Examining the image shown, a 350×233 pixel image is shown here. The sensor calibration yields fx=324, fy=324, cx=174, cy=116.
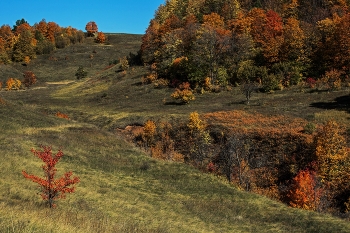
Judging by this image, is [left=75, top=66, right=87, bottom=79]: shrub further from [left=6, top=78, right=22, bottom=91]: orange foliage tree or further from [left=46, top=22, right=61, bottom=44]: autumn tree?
[left=46, top=22, right=61, bottom=44]: autumn tree

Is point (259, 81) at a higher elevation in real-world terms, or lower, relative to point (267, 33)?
lower

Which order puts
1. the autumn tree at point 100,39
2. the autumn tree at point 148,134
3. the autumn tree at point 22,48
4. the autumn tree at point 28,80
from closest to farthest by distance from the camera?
the autumn tree at point 148,134, the autumn tree at point 28,80, the autumn tree at point 22,48, the autumn tree at point 100,39

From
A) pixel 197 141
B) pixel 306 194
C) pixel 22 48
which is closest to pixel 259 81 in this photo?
pixel 197 141

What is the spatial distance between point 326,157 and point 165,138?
22.6 meters

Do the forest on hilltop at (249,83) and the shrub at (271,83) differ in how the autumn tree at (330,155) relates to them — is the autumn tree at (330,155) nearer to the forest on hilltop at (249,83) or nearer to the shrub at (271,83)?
the forest on hilltop at (249,83)

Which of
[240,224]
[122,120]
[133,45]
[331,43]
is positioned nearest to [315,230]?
[240,224]

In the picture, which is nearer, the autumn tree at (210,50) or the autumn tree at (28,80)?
the autumn tree at (210,50)

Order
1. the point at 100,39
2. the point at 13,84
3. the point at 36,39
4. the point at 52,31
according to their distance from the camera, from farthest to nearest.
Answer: the point at 100,39 < the point at 52,31 < the point at 36,39 < the point at 13,84

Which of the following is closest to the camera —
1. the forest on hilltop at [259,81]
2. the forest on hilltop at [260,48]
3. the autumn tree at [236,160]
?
the forest on hilltop at [259,81]

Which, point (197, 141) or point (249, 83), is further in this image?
point (249, 83)

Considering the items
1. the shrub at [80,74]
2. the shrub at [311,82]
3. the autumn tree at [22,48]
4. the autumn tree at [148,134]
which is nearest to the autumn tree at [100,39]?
the autumn tree at [22,48]

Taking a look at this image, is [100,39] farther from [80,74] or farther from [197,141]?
[197,141]

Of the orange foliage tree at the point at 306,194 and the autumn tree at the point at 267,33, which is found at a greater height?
the autumn tree at the point at 267,33

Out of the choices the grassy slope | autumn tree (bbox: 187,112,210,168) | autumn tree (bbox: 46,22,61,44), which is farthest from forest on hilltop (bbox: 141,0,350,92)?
autumn tree (bbox: 46,22,61,44)
